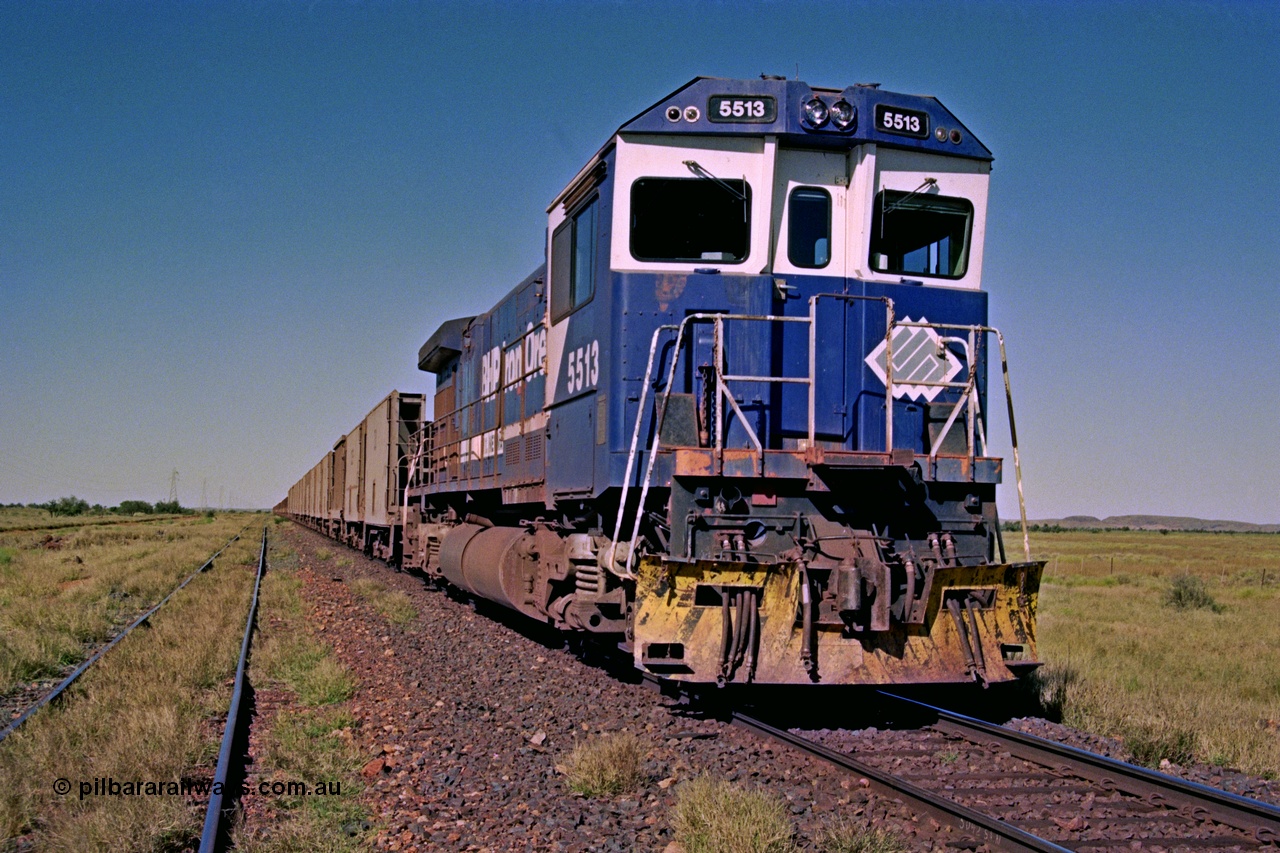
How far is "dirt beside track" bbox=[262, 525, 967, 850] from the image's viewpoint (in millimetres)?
4887

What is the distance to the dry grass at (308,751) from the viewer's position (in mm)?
4742

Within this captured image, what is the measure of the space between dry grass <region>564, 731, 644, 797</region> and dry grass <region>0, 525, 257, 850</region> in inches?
74.5

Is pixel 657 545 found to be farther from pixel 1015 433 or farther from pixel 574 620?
pixel 1015 433

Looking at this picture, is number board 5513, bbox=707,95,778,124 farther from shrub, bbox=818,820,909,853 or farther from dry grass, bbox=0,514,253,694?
dry grass, bbox=0,514,253,694

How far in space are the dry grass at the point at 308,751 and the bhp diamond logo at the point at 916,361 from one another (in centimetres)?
440

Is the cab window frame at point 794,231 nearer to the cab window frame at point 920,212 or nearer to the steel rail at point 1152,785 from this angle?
the cab window frame at point 920,212

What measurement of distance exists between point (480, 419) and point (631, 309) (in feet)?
20.2

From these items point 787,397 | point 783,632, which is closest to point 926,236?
point 787,397

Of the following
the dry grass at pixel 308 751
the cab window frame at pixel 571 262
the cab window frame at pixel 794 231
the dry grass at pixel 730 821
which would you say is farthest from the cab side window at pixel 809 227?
the dry grass at pixel 308 751

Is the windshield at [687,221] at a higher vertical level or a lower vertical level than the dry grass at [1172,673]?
higher

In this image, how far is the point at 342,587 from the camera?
18.0 metres

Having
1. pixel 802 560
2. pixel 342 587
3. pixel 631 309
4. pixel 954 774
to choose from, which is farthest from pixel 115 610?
pixel 954 774

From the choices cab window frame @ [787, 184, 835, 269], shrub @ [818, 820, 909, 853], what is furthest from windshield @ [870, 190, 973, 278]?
shrub @ [818, 820, 909, 853]

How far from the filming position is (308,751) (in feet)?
20.8
